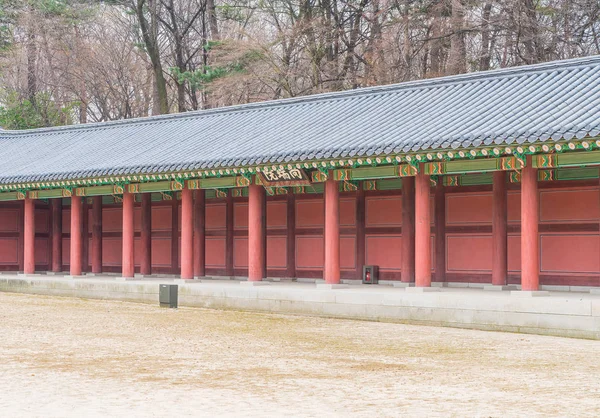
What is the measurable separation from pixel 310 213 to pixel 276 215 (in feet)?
3.99

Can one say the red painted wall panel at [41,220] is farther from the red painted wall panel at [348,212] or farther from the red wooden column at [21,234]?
the red painted wall panel at [348,212]

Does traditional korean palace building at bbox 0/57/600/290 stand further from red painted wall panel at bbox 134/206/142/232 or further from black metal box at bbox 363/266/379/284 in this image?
black metal box at bbox 363/266/379/284

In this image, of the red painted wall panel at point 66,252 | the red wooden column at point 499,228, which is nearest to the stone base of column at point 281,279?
the red wooden column at point 499,228

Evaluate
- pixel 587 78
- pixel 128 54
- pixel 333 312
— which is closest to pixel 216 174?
pixel 333 312

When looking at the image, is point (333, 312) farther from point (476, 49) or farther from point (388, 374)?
point (476, 49)

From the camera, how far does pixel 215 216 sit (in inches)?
1096

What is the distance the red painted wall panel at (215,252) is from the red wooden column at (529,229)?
35.4ft

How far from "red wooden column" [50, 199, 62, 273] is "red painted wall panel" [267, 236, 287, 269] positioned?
819cm

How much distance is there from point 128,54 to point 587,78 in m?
32.7

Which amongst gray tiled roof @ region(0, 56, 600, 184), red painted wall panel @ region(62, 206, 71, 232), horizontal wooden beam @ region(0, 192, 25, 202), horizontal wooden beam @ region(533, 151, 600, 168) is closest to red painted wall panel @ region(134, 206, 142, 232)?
gray tiled roof @ region(0, 56, 600, 184)

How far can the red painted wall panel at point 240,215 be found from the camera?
88.6 feet

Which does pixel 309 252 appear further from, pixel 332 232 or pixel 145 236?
pixel 145 236

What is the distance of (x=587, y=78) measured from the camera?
20766 mm

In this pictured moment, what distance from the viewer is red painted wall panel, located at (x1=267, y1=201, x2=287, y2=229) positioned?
2636 centimetres
